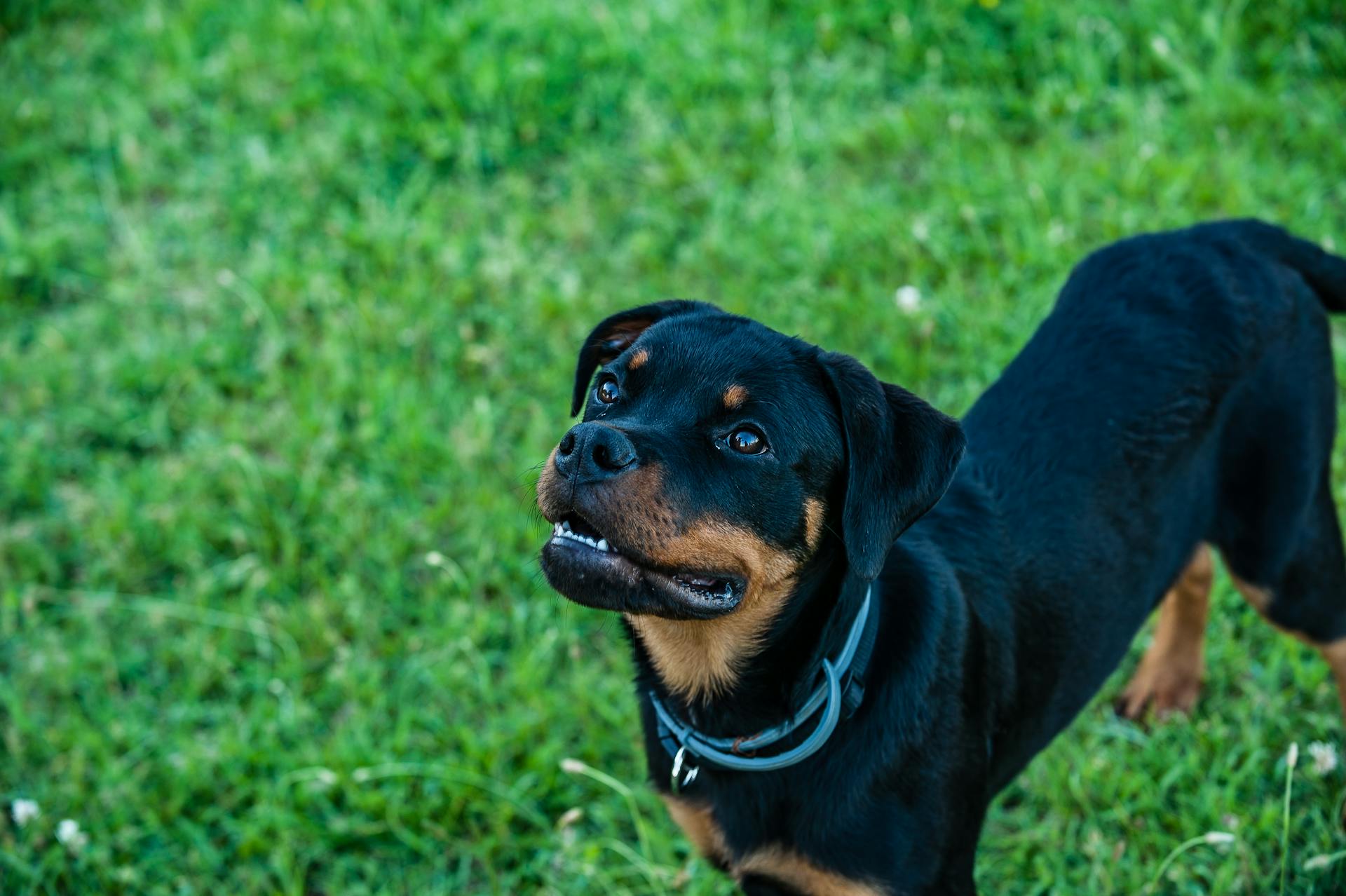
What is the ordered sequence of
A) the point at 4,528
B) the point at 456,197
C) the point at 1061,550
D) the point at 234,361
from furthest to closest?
the point at 456,197, the point at 234,361, the point at 4,528, the point at 1061,550

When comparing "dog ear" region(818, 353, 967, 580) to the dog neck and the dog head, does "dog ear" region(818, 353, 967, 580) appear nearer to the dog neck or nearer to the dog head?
the dog head

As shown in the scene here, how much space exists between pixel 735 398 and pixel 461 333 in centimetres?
286

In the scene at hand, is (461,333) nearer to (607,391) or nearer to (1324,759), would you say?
(607,391)

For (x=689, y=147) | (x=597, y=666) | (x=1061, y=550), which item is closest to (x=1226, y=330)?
(x=1061, y=550)

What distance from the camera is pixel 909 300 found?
494 cm

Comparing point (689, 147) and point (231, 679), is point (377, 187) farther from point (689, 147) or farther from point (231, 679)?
point (231, 679)

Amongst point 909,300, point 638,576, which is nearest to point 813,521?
point 638,576

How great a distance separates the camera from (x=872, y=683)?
108 inches

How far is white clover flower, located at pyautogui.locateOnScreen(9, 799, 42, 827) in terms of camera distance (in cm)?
376

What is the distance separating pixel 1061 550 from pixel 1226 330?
708 millimetres

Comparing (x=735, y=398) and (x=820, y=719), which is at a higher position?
(x=735, y=398)

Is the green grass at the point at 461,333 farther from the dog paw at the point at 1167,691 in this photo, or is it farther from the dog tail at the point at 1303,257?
the dog tail at the point at 1303,257

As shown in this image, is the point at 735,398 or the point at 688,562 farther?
the point at 735,398

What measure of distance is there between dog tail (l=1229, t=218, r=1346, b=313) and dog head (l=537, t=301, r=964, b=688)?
1316 millimetres
